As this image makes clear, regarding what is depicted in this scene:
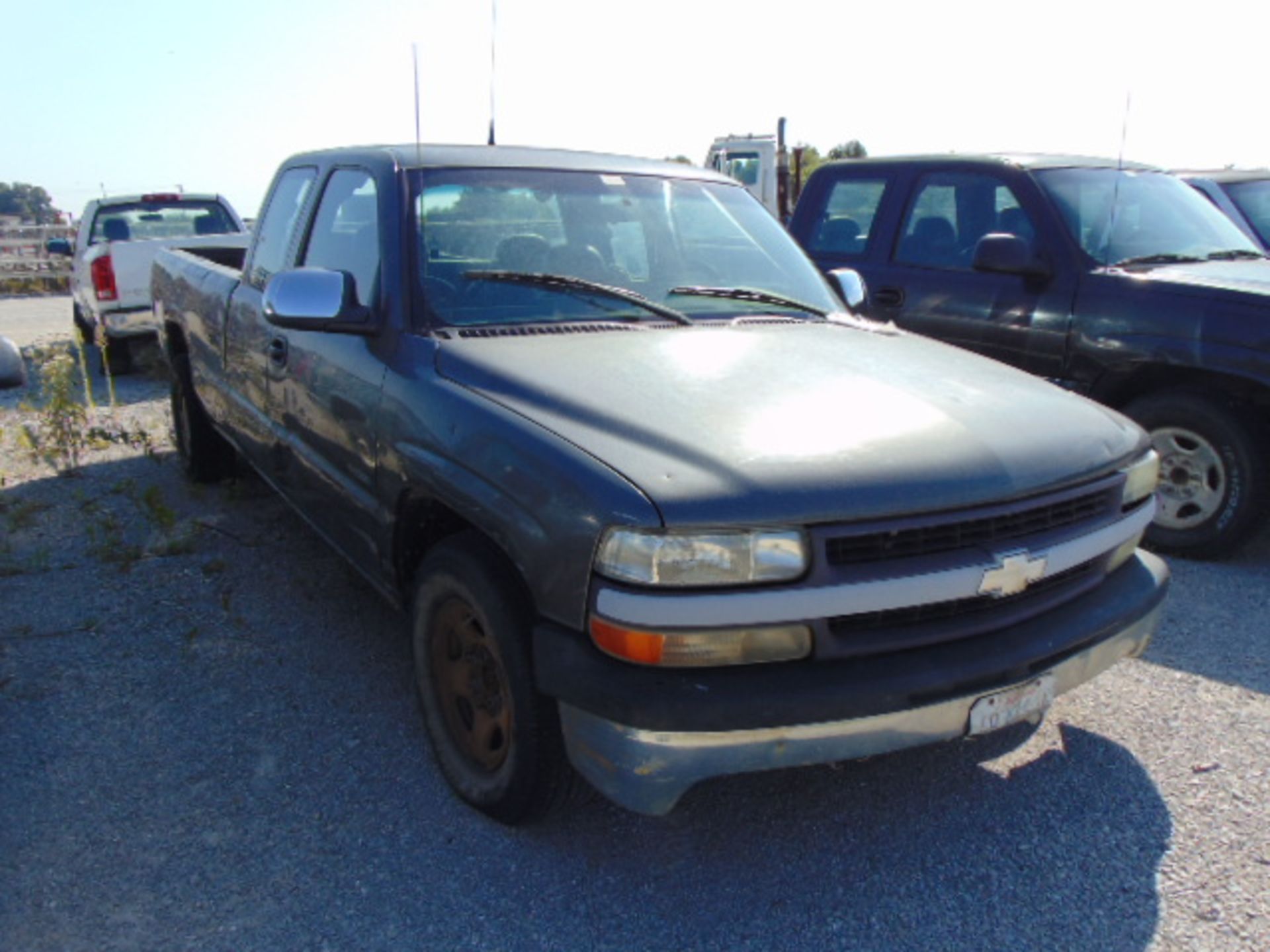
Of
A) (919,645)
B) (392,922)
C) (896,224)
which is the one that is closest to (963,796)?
(919,645)

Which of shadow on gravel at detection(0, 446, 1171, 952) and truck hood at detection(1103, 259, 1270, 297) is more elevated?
truck hood at detection(1103, 259, 1270, 297)

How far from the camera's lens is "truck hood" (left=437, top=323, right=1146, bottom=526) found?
2.28m

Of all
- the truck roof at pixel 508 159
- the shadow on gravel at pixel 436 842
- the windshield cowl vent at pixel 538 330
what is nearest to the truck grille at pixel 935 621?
the shadow on gravel at pixel 436 842

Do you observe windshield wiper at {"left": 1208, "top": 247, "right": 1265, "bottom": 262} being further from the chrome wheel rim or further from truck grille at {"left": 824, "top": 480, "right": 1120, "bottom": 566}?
truck grille at {"left": 824, "top": 480, "right": 1120, "bottom": 566}

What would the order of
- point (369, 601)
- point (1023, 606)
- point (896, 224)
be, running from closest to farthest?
point (1023, 606), point (369, 601), point (896, 224)

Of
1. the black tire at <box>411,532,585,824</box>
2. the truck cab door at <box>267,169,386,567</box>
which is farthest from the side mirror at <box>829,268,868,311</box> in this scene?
the black tire at <box>411,532,585,824</box>

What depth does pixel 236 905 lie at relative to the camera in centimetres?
248

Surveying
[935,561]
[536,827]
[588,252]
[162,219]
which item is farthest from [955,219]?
[162,219]

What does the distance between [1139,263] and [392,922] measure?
470 centimetres

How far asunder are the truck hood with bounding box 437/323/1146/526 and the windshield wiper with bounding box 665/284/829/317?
26cm

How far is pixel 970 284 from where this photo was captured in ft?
18.3

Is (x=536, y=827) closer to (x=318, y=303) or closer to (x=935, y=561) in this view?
(x=935, y=561)

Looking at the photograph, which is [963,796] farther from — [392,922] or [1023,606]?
[392,922]

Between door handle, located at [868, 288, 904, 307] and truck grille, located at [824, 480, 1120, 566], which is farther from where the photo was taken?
door handle, located at [868, 288, 904, 307]
